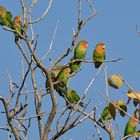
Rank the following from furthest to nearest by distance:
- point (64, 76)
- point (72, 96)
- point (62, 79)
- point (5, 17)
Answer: point (5, 17)
point (72, 96)
point (64, 76)
point (62, 79)

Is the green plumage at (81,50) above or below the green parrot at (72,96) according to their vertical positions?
above

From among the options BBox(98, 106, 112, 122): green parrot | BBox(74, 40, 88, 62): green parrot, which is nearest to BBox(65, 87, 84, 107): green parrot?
BBox(98, 106, 112, 122): green parrot

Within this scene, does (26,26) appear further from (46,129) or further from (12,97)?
(46,129)

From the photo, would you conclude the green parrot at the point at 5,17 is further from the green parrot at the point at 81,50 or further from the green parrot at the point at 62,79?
the green parrot at the point at 62,79

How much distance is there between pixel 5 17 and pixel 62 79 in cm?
196

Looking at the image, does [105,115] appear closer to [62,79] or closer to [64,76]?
[62,79]

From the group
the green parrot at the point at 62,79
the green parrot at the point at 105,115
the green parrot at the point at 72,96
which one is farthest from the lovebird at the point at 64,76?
the green parrot at the point at 105,115

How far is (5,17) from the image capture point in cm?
634

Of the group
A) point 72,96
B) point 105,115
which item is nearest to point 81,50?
point 72,96

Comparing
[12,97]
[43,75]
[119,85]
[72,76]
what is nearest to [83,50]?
[72,76]

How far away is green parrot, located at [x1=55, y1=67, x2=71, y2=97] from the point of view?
4.75 meters

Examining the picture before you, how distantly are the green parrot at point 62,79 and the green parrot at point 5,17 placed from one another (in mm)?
1316

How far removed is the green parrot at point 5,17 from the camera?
614cm

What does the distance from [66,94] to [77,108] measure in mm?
1042
